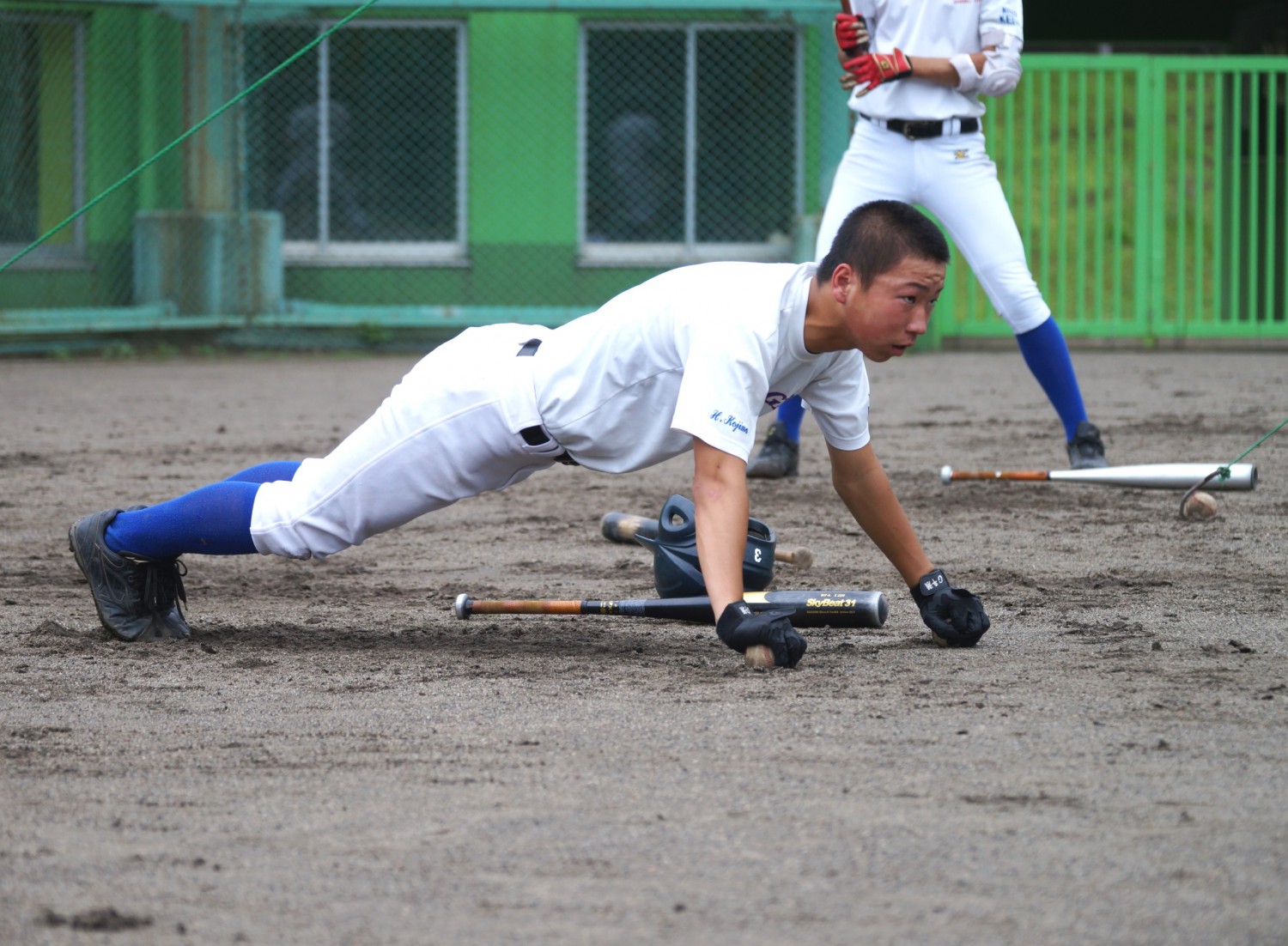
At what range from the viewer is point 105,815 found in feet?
9.11

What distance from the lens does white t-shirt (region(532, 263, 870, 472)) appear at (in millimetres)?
3660

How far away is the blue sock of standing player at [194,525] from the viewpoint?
4.01 meters

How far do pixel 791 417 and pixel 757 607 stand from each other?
2918 millimetres

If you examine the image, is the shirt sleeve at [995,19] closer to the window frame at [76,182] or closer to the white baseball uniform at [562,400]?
the white baseball uniform at [562,400]

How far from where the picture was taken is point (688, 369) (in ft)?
12.1

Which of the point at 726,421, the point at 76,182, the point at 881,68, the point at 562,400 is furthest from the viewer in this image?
the point at 76,182

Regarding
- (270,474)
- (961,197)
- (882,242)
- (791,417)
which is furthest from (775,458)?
(882,242)

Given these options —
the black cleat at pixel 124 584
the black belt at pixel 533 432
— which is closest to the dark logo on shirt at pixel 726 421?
the black belt at pixel 533 432

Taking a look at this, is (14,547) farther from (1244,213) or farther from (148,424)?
(1244,213)

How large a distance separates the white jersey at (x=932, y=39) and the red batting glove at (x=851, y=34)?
0.25ft

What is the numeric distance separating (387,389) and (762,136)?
466 centimetres

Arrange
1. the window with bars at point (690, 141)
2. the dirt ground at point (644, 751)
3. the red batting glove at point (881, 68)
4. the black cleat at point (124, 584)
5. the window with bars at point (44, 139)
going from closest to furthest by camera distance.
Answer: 1. the dirt ground at point (644, 751)
2. the black cleat at point (124, 584)
3. the red batting glove at point (881, 68)
4. the window with bars at point (44, 139)
5. the window with bars at point (690, 141)

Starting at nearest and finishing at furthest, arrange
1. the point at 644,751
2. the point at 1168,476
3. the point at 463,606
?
the point at 644,751 < the point at 463,606 < the point at 1168,476

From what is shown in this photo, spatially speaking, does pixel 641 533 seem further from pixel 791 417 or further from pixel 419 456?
pixel 791 417
